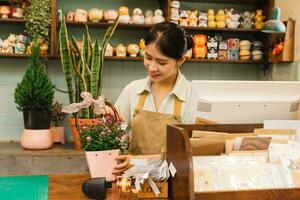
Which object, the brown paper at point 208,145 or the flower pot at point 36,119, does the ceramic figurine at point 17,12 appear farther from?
the brown paper at point 208,145

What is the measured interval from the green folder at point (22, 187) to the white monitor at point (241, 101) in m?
1.41

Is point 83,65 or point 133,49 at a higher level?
point 133,49

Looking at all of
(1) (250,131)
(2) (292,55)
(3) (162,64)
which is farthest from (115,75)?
(1) (250,131)

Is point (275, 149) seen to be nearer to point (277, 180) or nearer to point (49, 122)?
point (277, 180)

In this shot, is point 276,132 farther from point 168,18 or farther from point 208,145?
point 168,18

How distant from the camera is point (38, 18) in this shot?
11.0 ft

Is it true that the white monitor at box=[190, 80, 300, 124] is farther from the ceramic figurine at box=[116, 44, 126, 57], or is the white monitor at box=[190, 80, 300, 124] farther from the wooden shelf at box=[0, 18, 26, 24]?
the wooden shelf at box=[0, 18, 26, 24]

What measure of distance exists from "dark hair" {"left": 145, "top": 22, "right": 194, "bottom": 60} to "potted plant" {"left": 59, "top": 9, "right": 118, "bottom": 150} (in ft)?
4.51

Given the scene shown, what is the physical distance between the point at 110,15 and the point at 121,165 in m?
2.45

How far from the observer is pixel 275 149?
4.20 ft

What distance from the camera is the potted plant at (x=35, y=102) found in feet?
10.4

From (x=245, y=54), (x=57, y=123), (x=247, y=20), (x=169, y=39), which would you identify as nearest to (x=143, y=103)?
(x=169, y=39)

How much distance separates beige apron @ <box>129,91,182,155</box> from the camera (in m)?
1.99

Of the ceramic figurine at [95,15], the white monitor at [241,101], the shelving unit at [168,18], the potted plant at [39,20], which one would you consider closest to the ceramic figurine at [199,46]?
the shelving unit at [168,18]
